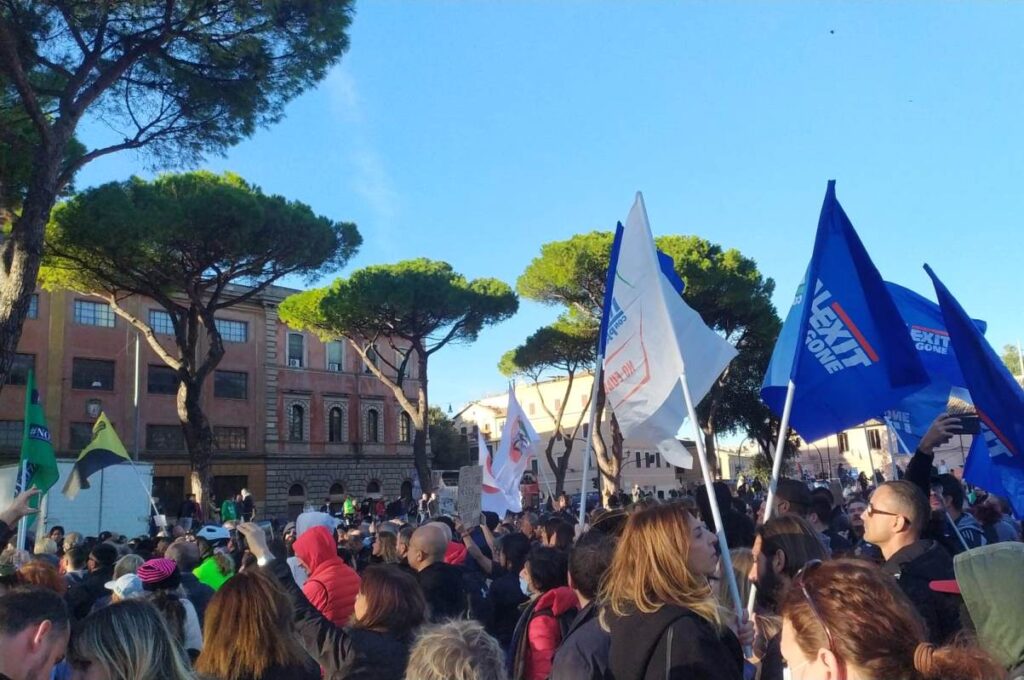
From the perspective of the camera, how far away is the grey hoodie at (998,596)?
1980 millimetres

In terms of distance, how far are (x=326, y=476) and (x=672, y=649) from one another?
37772 millimetres

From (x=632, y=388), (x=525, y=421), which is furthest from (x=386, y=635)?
(x=525, y=421)

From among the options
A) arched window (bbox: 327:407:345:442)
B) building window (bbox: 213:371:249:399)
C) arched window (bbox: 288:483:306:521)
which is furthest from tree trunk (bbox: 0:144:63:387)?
arched window (bbox: 327:407:345:442)

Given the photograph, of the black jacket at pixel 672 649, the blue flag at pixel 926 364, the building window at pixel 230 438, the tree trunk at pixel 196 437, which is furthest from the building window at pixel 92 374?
the black jacket at pixel 672 649

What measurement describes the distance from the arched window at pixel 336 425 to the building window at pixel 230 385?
4.69 m

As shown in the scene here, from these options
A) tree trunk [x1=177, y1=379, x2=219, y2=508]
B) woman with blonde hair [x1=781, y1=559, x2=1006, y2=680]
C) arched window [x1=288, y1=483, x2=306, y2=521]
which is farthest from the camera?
arched window [x1=288, y1=483, x2=306, y2=521]

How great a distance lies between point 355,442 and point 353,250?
51.9 feet

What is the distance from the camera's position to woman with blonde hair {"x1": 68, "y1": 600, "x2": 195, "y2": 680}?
7.84 ft

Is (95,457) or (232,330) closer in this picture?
(95,457)

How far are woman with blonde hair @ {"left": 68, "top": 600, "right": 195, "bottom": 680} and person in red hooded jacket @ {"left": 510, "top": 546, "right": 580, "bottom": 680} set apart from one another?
1.43 meters

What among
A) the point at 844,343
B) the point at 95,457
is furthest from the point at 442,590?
the point at 95,457

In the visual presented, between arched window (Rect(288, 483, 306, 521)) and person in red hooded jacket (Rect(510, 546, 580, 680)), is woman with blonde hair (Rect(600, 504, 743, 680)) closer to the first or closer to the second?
person in red hooded jacket (Rect(510, 546, 580, 680))

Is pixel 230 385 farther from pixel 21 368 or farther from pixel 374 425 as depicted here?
pixel 21 368

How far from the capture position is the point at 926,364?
254 inches
